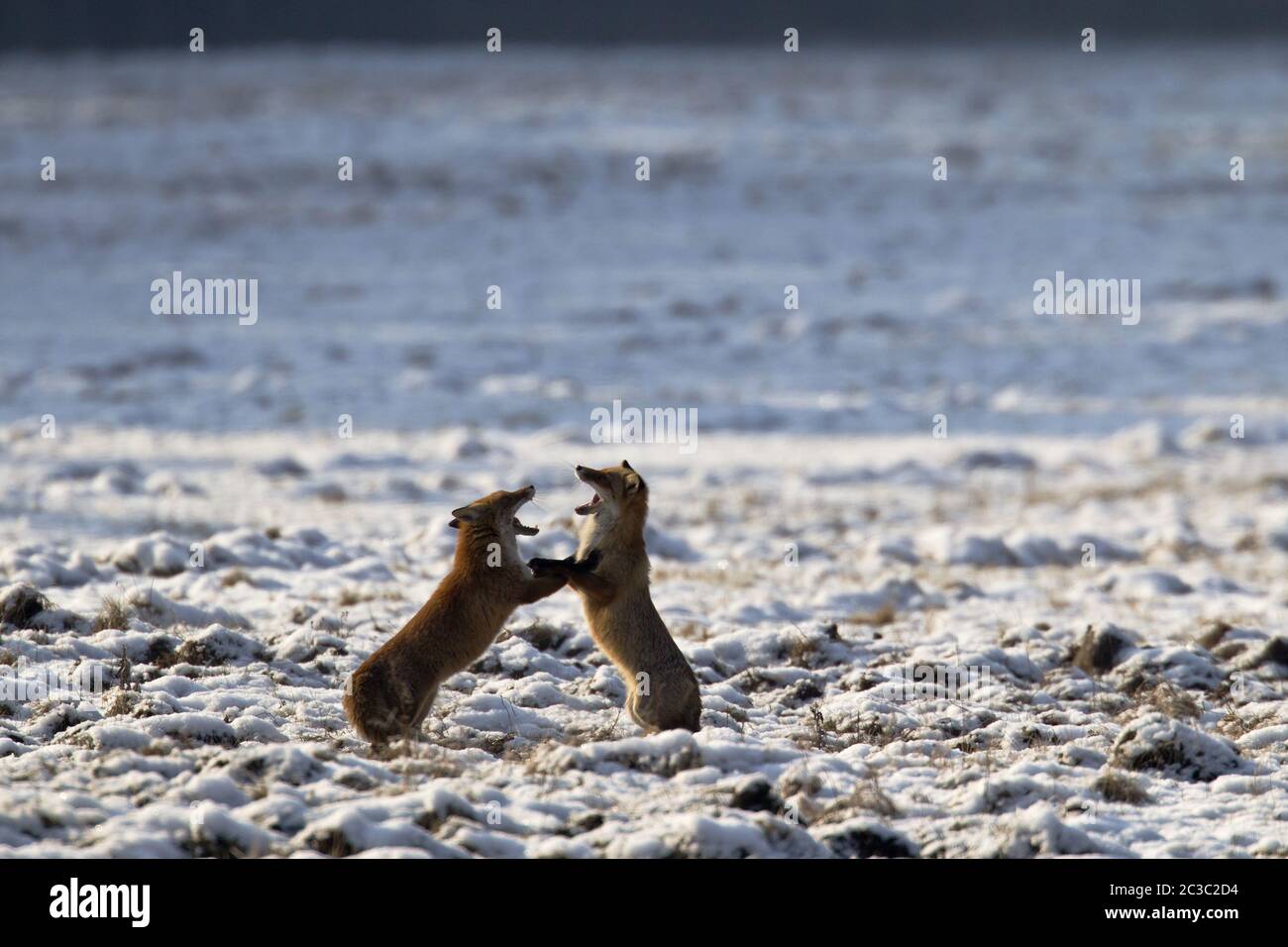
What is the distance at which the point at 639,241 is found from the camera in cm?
3262

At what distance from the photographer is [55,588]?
10.3m

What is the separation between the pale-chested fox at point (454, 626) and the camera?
707 centimetres

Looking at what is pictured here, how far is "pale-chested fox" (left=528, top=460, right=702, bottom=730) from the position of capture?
7.44 meters

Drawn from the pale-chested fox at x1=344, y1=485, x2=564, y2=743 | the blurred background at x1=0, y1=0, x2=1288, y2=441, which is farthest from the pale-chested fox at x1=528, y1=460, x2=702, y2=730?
the blurred background at x1=0, y1=0, x2=1288, y2=441

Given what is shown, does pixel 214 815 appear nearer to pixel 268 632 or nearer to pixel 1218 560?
pixel 268 632

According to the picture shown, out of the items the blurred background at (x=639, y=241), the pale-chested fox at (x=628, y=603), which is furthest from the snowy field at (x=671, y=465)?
the pale-chested fox at (x=628, y=603)

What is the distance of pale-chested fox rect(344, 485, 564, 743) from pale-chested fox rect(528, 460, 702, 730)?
0.21 metres

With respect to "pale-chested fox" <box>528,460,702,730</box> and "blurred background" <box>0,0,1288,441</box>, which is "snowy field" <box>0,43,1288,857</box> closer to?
"blurred background" <box>0,0,1288,441</box>

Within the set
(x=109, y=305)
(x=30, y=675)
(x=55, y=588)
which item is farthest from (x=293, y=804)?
(x=109, y=305)

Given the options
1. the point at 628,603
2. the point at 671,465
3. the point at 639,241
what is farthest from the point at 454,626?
the point at 639,241

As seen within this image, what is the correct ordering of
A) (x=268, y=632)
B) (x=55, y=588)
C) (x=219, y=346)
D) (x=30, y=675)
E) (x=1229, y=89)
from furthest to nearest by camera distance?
(x=1229, y=89)
(x=219, y=346)
(x=55, y=588)
(x=268, y=632)
(x=30, y=675)

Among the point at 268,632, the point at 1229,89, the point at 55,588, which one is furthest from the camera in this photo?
the point at 1229,89

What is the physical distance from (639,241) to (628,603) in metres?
25.7

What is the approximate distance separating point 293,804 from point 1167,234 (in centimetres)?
3065
